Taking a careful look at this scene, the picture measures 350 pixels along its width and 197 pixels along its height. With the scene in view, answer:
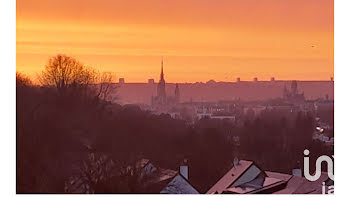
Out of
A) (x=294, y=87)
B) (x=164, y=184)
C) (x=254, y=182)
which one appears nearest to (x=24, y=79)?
(x=164, y=184)

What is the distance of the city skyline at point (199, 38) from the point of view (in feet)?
35.6

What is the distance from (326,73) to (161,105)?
3.22m

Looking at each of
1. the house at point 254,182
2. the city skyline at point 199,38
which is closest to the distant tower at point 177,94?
the city skyline at point 199,38

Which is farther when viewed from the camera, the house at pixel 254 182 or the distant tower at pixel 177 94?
the distant tower at pixel 177 94

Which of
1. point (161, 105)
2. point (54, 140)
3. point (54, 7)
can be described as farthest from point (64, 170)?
point (161, 105)

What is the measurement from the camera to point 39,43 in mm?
10516

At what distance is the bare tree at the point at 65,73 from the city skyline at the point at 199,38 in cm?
89

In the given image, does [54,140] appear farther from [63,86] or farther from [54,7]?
[54,7]

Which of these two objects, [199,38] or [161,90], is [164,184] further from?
[199,38]

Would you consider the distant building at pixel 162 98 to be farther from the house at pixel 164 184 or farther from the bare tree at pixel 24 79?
the house at pixel 164 184

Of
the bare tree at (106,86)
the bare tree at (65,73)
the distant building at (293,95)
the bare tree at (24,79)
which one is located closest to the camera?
the bare tree at (24,79)

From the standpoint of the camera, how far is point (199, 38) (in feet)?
43.2

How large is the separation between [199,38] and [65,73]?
495 centimetres

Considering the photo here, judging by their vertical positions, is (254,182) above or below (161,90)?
below
